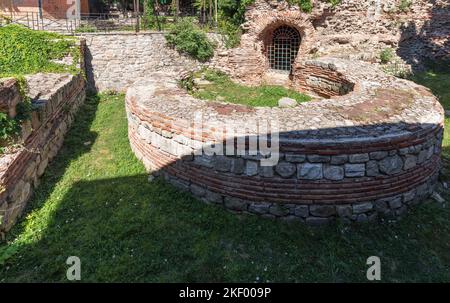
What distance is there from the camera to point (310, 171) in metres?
4.29

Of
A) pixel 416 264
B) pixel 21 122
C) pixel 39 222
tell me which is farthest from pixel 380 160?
pixel 21 122

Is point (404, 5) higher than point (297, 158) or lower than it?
higher

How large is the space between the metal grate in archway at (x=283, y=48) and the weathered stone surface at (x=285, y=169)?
356 inches

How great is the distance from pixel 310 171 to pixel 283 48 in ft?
30.5

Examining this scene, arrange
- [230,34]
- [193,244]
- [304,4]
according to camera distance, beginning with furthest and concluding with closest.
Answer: [230,34] < [304,4] < [193,244]

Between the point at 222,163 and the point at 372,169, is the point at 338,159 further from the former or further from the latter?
the point at 222,163

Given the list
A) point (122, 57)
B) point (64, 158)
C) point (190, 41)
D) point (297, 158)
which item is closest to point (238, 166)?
point (297, 158)

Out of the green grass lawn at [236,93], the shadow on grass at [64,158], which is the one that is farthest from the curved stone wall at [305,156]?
the green grass lawn at [236,93]

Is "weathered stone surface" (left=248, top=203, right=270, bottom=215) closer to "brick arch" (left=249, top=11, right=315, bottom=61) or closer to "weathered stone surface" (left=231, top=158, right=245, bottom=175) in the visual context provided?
"weathered stone surface" (left=231, top=158, right=245, bottom=175)

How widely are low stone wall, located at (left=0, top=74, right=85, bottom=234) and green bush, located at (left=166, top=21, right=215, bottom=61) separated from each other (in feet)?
13.0

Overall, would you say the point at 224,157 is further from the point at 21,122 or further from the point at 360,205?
the point at 21,122

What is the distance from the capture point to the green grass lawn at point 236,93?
9.74 metres

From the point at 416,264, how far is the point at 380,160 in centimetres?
129

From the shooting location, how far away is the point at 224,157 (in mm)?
4543
